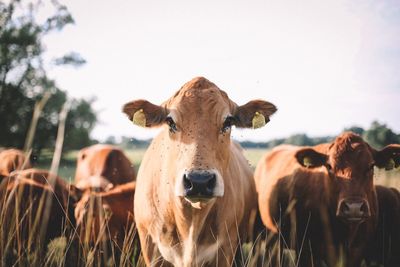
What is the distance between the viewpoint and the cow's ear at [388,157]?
571cm

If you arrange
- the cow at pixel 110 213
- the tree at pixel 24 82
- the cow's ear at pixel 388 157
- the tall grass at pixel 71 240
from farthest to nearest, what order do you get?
the tree at pixel 24 82 < the cow at pixel 110 213 < the cow's ear at pixel 388 157 < the tall grass at pixel 71 240

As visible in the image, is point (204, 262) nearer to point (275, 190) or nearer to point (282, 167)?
point (275, 190)

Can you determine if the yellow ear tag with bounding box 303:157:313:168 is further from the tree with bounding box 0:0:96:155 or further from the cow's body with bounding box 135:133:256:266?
the tree with bounding box 0:0:96:155

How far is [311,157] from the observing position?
5.97m

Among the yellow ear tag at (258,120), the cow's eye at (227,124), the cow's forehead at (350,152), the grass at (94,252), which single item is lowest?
the grass at (94,252)

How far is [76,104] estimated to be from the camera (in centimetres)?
3181

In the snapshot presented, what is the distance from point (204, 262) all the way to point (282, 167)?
128 inches

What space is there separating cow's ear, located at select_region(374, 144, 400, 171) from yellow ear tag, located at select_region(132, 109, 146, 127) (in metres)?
3.22

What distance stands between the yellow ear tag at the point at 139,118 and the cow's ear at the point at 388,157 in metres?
3.22

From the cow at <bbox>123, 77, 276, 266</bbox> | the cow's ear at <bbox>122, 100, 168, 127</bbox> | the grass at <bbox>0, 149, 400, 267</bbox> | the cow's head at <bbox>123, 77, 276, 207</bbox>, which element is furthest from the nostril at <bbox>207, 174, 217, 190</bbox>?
the cow's ear at <bbox>122, 100, 168, 127</bbox>

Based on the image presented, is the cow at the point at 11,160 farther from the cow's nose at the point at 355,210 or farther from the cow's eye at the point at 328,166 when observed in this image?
the cow's nose at the point at 355,210

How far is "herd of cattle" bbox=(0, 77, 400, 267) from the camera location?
13.8ft

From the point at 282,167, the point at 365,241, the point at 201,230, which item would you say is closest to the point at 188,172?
the point at 201,230

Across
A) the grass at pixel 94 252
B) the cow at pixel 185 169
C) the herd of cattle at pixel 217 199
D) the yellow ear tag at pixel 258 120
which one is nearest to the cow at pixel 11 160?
the herd of cattle at pixel 217 199
